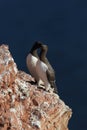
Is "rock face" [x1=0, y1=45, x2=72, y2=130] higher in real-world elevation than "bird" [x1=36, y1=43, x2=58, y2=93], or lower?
lower

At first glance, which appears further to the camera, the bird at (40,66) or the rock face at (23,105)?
the bird at (40,66)

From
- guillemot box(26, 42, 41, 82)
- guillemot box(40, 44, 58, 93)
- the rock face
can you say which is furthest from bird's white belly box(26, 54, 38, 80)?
the rock face

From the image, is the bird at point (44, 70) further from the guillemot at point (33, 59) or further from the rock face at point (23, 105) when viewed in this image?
the rock face at point (23, 105)

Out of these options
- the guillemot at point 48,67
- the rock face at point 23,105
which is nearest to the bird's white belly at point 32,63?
the guillemot at point 48,67

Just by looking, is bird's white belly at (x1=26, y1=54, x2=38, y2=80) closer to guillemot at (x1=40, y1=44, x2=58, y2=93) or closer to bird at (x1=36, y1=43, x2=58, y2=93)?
bird at (x1=36, y1=43, x2=58, y2=93)

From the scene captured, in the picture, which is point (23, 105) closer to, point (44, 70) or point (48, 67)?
point (44, 70)

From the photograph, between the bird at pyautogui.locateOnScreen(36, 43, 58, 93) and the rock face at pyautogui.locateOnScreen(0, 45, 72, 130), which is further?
the bird at pyautogui.locateOnScreen(36, 43, 58, 93)

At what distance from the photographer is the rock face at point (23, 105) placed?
896 cm

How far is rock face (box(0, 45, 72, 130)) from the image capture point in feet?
29.4

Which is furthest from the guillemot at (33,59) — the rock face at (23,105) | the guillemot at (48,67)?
the rock face at (23,105)

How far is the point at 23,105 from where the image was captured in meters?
9.47

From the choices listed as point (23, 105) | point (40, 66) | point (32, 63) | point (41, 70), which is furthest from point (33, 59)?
point (23, 105)

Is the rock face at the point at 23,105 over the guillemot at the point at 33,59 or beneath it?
beneath

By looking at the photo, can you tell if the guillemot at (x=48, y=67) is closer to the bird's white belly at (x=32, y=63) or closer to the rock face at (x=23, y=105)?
the bird's white belly at (x=32, y=63)
